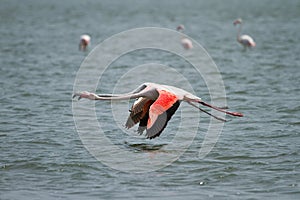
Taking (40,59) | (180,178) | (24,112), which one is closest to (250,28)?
(40,59)

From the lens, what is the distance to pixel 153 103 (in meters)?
9.88

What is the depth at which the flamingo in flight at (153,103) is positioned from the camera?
382 inches

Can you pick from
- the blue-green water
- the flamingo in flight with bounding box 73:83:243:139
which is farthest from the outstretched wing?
the blue-green water

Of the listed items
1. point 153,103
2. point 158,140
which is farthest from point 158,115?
point 158,140

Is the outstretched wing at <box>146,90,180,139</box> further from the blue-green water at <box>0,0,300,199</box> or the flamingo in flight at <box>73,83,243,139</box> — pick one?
the blue-green water at <box>0,0,300,199</box>

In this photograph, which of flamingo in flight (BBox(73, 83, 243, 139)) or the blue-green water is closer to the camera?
the blue-green water

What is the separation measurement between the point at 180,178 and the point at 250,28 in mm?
27055

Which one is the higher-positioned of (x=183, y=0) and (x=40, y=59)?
(x=183, y=0)

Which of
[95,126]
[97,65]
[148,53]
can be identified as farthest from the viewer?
[148,53]

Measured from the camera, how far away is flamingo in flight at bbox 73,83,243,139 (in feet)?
31.8

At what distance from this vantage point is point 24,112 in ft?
→ 46.7

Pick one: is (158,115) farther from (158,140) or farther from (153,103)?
(158,140)

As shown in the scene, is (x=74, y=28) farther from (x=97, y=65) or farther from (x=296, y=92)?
(x=296, y=92)

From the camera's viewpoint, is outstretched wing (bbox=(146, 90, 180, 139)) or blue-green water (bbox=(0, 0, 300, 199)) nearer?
blue-green water (bbox=(0, 0, 300, 199))
